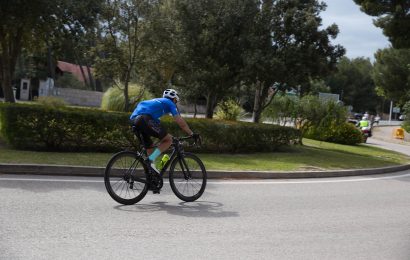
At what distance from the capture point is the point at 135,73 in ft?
66.4

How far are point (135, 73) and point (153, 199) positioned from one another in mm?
12337

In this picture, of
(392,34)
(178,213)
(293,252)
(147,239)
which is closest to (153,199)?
(178,213)

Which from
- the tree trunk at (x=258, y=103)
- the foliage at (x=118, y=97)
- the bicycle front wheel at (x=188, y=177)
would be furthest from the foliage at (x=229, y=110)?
the bicycle front wheel at (x=188, y=177)

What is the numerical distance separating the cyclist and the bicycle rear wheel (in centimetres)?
21

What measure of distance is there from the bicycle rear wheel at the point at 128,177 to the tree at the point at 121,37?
34.8 feet

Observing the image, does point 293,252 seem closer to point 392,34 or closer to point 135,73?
point 135,73

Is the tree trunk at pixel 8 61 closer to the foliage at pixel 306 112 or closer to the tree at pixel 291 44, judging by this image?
the tree at pixel 291 44

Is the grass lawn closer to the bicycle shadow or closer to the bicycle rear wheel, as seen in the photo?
the bicycle rear wheel

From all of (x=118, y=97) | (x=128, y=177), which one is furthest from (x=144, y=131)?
(x=118, y=97)

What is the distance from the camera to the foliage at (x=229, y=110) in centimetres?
2248

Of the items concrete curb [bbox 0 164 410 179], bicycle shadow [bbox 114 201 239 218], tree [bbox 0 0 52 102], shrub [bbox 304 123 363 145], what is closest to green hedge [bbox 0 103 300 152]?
concrete curb [bbox 0 164 410 179]

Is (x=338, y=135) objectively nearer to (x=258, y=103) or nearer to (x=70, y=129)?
(x=258, y=103)

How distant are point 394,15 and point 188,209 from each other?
839 inches

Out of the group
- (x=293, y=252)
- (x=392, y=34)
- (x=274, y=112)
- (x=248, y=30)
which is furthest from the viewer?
(x=392, y=34)
